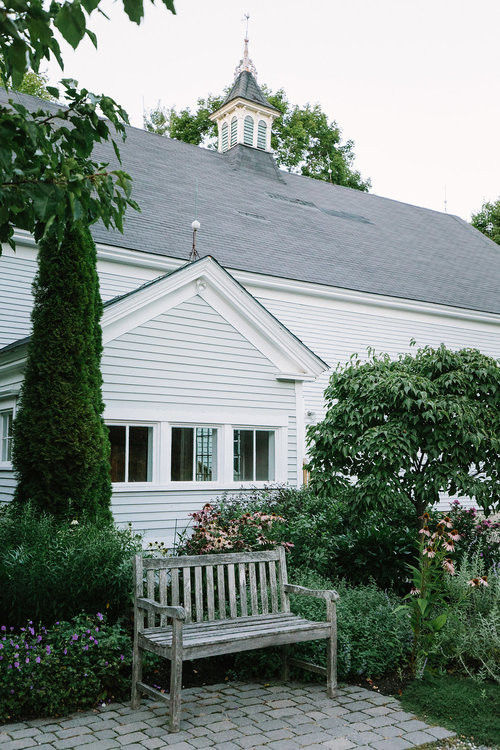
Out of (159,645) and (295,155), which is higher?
(295,155)

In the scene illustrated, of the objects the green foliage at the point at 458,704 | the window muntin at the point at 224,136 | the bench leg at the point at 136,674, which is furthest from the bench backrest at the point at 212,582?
the window muntin at the point at 224,136

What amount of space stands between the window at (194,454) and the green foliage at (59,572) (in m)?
2.97

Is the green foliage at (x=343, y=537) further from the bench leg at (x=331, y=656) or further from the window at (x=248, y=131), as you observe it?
the window at (x=248, y=131)

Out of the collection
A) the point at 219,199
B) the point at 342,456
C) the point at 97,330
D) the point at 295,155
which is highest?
the point at 295,155

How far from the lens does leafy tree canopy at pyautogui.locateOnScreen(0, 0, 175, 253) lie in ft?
8.79

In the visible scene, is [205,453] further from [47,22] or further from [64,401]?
[47,22]

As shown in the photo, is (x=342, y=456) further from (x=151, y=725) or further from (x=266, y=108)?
(x=266, y=108)

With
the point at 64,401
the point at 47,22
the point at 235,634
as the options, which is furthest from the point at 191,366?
the point at 47,22

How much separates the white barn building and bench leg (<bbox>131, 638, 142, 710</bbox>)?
12.1 ft

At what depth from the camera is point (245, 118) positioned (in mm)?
20719

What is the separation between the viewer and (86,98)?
388 cm

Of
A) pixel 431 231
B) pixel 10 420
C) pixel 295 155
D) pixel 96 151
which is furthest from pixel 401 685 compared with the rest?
pixel 295 155

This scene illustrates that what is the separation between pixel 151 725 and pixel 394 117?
1401cm

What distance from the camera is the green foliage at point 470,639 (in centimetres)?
552
